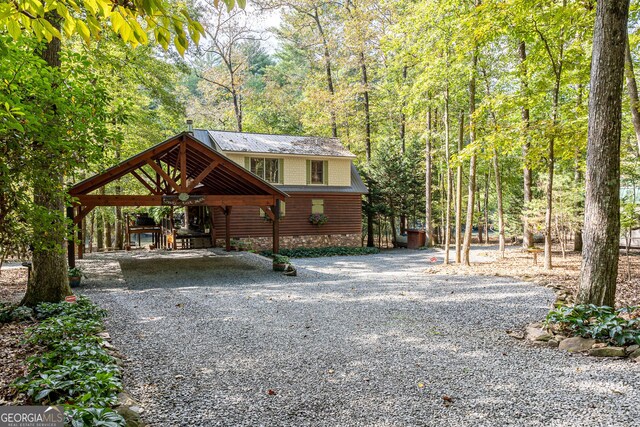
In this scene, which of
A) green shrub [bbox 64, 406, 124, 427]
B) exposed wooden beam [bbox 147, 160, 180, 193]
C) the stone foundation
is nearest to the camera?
green shrub [bbox 64, 406, 124, 427]

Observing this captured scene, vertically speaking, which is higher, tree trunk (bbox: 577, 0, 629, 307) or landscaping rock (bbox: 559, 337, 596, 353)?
tree trunk (bbox: 577, 0, 629, 307)

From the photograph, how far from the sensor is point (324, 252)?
61.7 ft

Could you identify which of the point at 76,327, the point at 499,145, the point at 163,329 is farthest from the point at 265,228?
the point at 76,327

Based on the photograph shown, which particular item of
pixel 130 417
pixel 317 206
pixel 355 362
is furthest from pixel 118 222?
pixel 130 417

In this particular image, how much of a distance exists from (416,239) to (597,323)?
1725 centimetres

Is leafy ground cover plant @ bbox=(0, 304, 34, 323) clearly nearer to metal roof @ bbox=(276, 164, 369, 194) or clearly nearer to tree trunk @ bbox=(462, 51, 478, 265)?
tree trunk @ bbox=(462, 51, 478, 265)

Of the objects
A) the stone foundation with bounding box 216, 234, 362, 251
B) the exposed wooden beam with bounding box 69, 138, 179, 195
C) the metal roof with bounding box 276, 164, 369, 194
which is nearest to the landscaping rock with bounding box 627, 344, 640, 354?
the exposed wooden beam with bounding box 69, 138, 179, 195

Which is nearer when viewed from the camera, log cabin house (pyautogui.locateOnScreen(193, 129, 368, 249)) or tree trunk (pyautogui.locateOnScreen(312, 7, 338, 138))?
log cabin house (pyautogui.locateOnScreen(193, 129, 368, 249))

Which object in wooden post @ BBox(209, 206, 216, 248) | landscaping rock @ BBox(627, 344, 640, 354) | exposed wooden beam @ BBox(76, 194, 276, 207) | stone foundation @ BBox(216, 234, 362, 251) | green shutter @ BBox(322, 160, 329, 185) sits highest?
green shutter @ BBox(322, 160, 329, 185)

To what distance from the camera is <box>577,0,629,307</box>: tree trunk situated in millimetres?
5219

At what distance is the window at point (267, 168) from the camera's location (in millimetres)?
18594

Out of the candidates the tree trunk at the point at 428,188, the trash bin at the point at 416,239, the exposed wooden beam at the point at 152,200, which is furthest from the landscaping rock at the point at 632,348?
the trash bin at the point at 416,239

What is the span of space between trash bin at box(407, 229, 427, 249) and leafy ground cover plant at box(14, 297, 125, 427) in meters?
19.0

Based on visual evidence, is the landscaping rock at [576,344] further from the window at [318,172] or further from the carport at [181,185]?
the window at [318,172]
